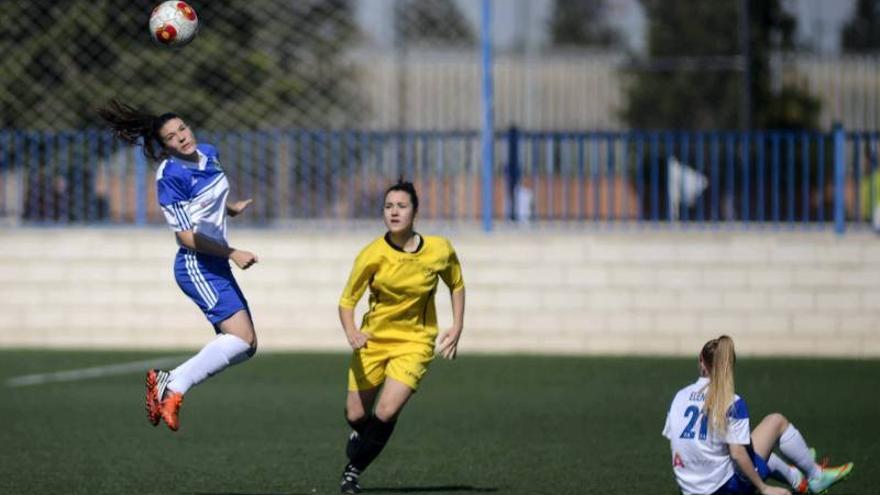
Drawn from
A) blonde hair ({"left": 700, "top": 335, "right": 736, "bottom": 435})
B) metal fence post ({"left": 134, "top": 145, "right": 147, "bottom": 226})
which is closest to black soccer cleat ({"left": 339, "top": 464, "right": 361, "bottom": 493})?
blonde hair ({"left": 700, "top": 335, "right": 736, "bottom": 435})

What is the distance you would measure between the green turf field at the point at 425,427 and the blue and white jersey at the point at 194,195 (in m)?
1.54

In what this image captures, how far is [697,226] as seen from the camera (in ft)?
60.7

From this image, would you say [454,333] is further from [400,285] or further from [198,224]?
[198,224]

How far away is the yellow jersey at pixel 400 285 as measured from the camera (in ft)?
30.7

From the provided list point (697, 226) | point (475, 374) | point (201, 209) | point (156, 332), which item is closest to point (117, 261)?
point (156, 332)

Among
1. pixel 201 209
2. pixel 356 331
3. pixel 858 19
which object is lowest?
pixel 356 331

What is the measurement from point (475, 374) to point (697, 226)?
3428 millimetres

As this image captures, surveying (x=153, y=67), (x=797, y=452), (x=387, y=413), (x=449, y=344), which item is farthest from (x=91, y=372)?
(x=797, y=452)

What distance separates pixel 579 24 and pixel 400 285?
168ft

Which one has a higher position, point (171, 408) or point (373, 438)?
point (171, 408)

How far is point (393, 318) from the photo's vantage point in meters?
9.46

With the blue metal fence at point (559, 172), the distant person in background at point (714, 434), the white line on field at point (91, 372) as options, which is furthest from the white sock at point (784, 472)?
the blue metal fence at point (559, 172)

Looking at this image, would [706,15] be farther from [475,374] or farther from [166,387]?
[166,387]

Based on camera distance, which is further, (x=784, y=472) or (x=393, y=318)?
(x=393, y=318)
